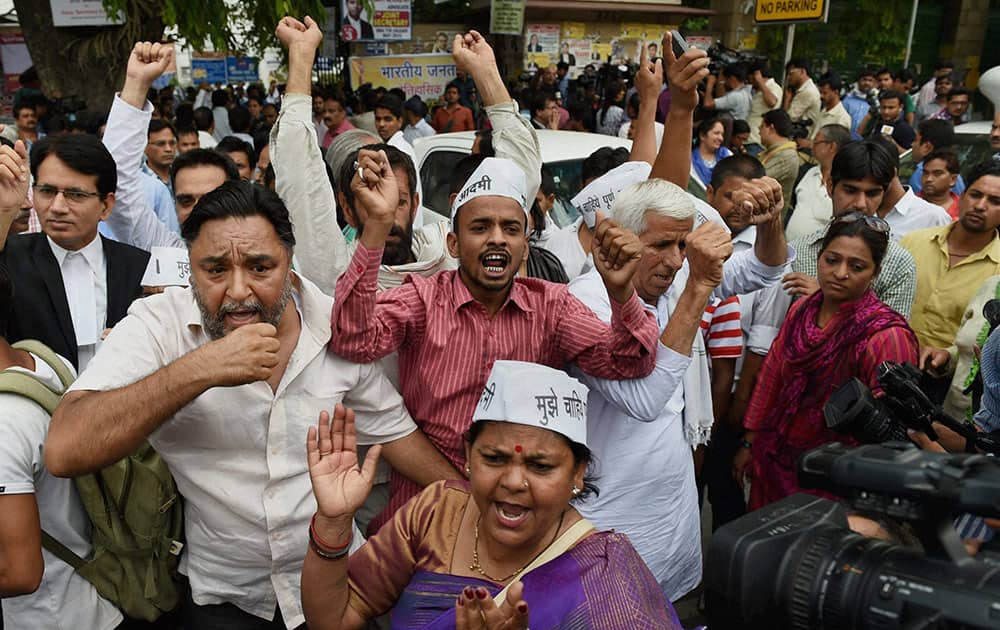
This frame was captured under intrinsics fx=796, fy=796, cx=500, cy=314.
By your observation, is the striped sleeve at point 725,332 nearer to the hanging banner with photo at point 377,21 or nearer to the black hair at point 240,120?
the black hair at point 240,120

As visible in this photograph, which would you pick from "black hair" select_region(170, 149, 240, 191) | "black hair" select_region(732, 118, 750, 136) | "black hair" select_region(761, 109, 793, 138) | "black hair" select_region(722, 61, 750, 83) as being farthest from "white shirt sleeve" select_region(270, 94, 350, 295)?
"black hair" select_region(722, 61, 750, 83)

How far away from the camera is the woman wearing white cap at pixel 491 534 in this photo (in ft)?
5.36

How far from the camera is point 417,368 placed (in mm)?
2197

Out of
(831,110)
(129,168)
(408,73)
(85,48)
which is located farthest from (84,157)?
(408,73)

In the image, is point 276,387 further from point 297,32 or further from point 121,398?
point 297,32

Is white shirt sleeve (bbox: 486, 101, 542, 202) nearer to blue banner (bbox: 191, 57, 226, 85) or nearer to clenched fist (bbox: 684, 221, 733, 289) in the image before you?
clenched fist (bbox: 684, 221, 733, 289)

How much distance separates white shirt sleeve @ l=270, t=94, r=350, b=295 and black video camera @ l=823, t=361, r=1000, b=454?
1.59m

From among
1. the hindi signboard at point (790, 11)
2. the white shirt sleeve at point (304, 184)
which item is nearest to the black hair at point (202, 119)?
the white shirt sleeve at point (304, 184)

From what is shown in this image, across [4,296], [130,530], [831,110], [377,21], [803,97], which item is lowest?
[130,530]

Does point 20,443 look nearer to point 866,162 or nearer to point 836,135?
point 866,162

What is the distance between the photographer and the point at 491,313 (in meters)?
2.23

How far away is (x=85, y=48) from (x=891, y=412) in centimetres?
957

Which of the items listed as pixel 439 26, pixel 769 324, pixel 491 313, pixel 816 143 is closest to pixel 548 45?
pixel 439 26

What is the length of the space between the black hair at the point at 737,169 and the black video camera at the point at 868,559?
3.03m
